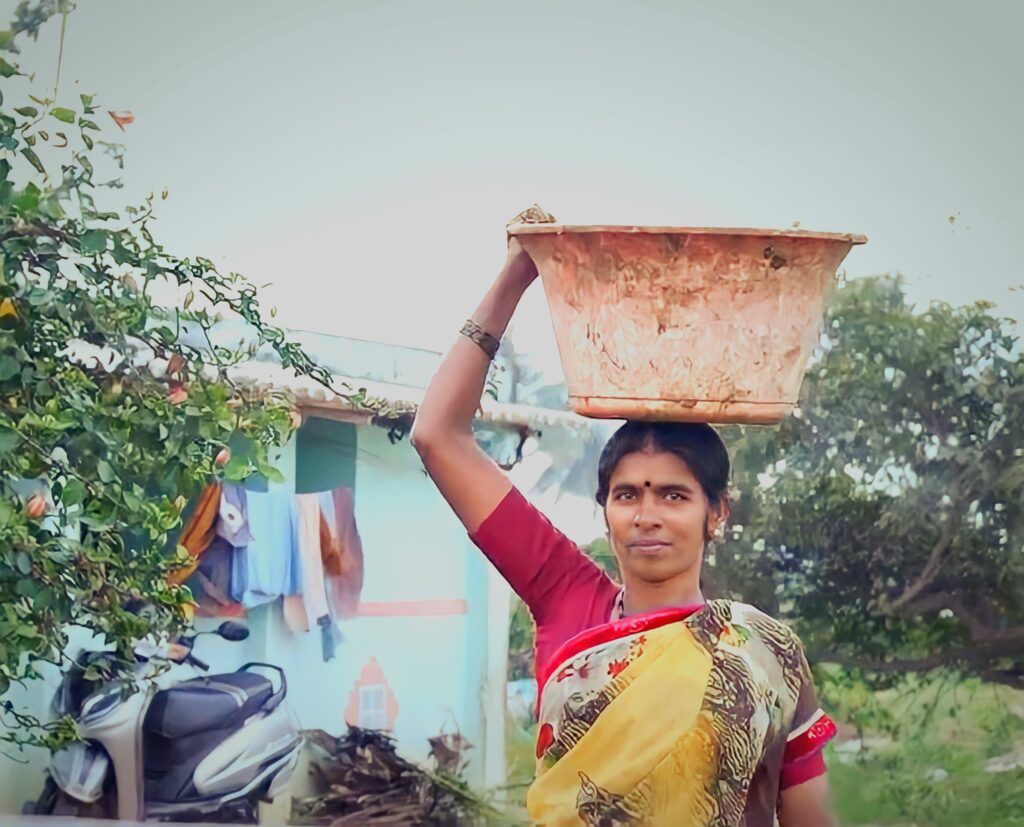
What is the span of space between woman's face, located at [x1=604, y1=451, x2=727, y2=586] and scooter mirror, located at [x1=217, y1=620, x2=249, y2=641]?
2.29 metres

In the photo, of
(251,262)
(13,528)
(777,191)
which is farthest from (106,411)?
(777,191)

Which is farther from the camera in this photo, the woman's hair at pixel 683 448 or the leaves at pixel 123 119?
the leaves at pixel 123 119

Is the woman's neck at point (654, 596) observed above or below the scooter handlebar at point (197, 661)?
above

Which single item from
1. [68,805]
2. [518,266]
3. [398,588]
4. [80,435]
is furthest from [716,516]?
[68,805]

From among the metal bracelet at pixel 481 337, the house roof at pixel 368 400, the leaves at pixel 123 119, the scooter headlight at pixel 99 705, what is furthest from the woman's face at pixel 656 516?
the scooter headlight at pixel 99 705

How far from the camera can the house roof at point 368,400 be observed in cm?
374

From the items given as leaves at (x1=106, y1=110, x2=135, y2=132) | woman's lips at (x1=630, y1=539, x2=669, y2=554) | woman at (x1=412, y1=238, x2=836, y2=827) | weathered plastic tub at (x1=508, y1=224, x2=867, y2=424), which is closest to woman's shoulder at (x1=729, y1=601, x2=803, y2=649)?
woman at (x1=412, y1=238, x2=836, y2=827)

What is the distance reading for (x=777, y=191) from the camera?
3598 mm

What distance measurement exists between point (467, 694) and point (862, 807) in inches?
39.6

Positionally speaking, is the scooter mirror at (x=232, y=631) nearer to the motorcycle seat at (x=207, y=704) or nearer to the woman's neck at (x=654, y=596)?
the motorcycle seat at (x=207, y=704)

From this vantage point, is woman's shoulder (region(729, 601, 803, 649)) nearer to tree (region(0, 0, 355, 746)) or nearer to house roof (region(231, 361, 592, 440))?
tree (region(0, 0, 355, 746))

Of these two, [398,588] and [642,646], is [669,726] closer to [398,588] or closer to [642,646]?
[642,646]

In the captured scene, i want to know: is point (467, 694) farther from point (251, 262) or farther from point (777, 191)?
point (777, 191)

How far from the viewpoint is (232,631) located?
3.76 meters
